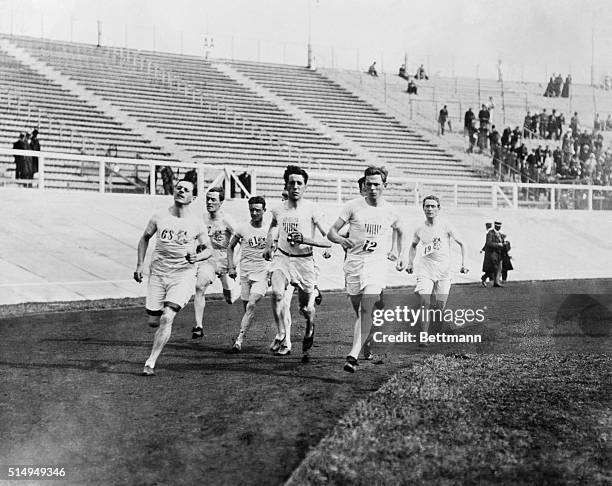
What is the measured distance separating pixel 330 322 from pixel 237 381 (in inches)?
180

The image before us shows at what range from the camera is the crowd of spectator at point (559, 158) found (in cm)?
2881

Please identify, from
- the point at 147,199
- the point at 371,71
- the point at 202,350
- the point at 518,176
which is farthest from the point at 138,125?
the point at 202,350

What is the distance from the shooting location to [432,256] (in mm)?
10727

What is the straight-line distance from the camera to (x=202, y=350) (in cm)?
951

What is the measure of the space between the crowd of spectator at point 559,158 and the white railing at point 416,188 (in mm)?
1362

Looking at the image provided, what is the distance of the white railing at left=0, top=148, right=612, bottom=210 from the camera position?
2205 cm

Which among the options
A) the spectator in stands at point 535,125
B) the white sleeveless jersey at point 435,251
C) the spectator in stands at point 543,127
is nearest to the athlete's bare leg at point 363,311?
the white sleeveless jersey at point 435,251

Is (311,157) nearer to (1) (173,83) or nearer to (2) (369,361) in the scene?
(1) (173,83)

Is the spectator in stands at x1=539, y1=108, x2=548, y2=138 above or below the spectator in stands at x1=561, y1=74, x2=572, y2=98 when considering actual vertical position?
below

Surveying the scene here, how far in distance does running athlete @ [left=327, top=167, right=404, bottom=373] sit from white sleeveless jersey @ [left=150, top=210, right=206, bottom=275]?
A: 4.13 ft

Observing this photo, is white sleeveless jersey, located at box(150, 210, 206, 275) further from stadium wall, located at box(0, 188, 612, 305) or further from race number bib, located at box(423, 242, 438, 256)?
stadium wall, located at box(0, 188, 612, 305)

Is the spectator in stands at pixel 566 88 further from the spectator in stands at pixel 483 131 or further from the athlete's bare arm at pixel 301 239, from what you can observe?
the athlete's bare arm at pixel 301 239

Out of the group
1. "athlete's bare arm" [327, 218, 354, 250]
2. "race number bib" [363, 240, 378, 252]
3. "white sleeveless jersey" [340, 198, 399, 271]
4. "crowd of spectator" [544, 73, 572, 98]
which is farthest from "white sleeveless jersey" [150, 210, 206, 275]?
"crowd of spectator" [544, 73, 572, 98]

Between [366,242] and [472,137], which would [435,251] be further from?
[472,137]
